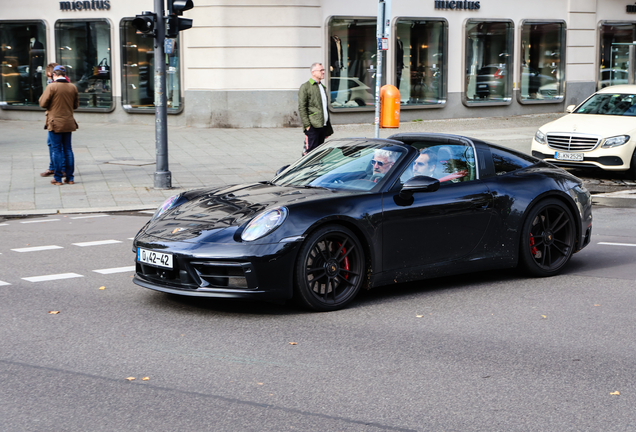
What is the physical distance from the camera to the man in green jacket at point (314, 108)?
13.8 m

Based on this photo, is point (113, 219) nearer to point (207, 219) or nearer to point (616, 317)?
point (207, 219)

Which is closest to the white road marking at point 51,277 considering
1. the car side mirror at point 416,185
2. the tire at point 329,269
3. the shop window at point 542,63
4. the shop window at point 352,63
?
the tire at point 329,269

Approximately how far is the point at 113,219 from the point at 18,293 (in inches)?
164

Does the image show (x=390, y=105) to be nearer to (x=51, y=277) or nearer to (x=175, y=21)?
(x=175, y=21)

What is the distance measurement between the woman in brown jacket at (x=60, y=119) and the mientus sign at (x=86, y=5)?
1134cm

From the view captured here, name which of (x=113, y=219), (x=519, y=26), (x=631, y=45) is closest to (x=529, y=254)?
(x=113, y=219)

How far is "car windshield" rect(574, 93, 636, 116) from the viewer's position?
612 inches

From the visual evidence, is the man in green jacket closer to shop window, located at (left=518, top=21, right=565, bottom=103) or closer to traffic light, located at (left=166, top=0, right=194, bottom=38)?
traffic light, located at (left=166, top=0, right=194, bottom=38)

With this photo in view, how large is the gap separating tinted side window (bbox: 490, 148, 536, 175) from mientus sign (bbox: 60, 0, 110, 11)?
19.3 metres

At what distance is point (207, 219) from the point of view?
636 cm

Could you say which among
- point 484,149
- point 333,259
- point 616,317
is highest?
point 484,149

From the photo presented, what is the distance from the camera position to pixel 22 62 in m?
25.9

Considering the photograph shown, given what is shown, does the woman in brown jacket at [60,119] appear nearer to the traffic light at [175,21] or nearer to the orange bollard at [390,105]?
the traffic light at [175,21]

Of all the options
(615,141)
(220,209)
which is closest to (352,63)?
(615,141)
